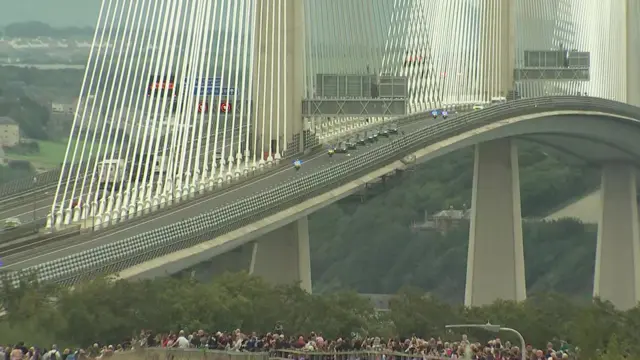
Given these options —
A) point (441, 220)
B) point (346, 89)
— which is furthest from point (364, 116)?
point (441, 220)

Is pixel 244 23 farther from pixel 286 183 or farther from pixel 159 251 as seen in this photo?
pixel 159 251

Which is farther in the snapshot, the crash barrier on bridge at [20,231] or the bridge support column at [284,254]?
the bridge support column at [284,254]

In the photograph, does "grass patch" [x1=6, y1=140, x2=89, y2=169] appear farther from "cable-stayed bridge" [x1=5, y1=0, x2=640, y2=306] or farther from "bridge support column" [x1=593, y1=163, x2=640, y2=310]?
"bridge support column" [x1=593, y1=163, x2=640, y2=310]

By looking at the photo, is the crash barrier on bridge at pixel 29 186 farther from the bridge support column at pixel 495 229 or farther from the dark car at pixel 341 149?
the bridge support column at pixel 495 229

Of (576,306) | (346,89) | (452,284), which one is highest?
(346,89)

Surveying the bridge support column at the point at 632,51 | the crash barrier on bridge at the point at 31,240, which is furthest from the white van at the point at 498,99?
the crash barrier on bridge at the point at 31,240
